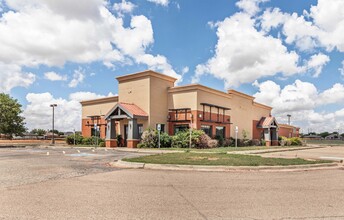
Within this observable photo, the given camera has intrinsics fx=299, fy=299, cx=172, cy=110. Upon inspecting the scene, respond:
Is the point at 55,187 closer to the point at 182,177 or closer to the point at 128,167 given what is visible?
the point at 182,177

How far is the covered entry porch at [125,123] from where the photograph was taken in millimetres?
31141

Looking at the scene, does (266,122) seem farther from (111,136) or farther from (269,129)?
(111,136)

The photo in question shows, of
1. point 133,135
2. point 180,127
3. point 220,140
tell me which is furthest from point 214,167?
point 220,140

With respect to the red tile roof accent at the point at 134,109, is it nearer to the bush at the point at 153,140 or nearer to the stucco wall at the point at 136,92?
the stucco wall at the point at 136,92

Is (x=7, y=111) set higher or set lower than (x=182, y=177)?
higher

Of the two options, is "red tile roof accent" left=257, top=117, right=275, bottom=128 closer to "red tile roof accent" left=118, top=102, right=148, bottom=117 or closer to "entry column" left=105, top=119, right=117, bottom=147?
"red tile roof accent" left=118, top=102, right=148, bottom=117

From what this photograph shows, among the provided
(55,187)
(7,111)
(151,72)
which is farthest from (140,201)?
(7,111)

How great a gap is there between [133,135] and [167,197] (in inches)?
940

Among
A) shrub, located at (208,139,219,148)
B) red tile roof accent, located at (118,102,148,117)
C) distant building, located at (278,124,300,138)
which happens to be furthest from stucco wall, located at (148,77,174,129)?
distant building, located at (278,124,300,138)

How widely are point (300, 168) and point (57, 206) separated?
1102 centimetres

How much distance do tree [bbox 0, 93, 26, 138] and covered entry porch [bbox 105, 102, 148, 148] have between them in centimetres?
1864

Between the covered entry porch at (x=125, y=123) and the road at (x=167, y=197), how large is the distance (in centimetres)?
2020

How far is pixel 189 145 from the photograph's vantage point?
29172 millimetres

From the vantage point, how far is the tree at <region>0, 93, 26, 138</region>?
43.0m
